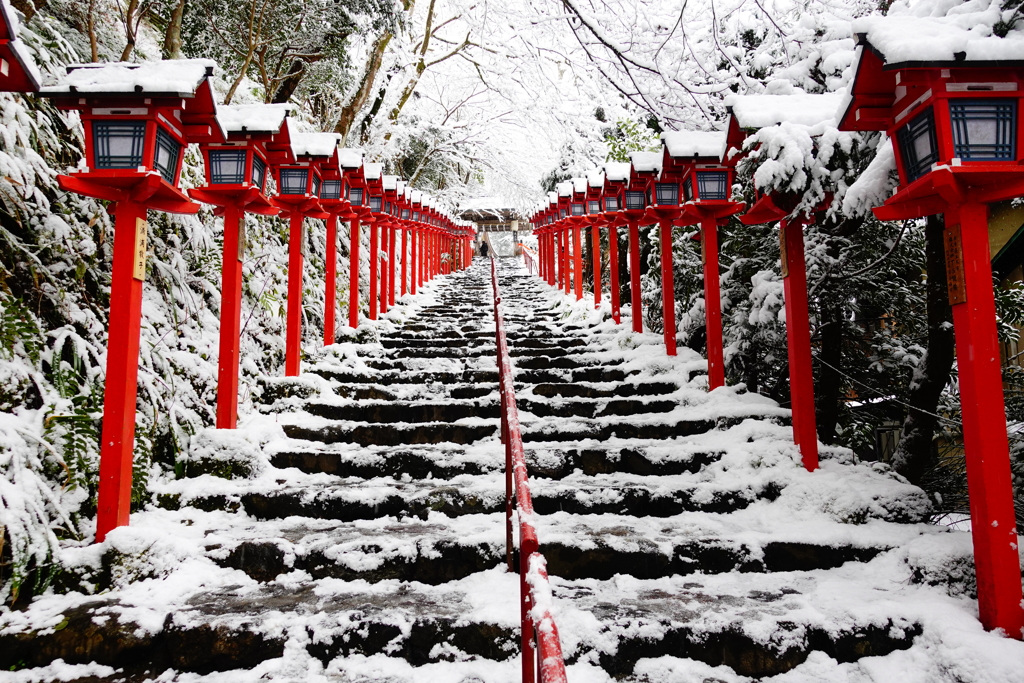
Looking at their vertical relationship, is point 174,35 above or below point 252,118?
above

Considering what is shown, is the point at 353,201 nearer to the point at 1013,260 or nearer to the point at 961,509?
the point at 961,509

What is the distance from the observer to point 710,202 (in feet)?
17.9

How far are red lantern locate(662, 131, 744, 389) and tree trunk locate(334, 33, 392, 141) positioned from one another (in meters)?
7.96

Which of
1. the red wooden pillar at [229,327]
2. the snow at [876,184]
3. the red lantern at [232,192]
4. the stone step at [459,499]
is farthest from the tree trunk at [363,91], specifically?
the snow at [876,184]

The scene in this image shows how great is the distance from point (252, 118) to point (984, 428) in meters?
5.05

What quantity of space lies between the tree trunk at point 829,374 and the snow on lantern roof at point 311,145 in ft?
16.3

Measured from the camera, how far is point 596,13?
5688mm

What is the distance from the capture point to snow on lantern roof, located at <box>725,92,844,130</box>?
3.64 metres

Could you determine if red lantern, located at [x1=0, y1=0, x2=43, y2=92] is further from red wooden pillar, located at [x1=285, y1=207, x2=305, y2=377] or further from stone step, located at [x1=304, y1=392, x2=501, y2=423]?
stone step, located at [x1=304, y1=392, x2=501, y2=423]

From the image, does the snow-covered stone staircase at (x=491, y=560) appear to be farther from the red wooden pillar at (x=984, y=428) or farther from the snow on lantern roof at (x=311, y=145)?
the snow on lantern roof at (x=311, y=145)

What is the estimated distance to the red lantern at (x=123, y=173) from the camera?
10.5ft

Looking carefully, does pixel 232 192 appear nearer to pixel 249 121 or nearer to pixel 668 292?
pixel 249 121

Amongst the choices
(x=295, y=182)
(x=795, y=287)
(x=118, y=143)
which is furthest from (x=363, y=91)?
(x=795, y=287)

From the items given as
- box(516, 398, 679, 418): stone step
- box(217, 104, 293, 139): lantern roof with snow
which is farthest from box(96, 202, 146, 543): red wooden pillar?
box(516, 398, 679, 418): stone step
